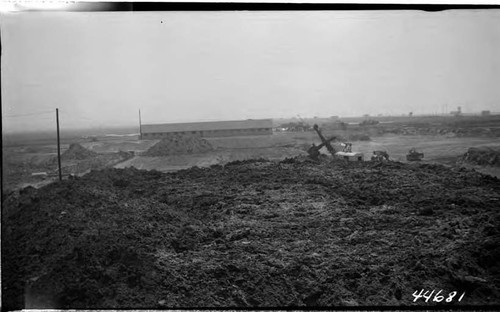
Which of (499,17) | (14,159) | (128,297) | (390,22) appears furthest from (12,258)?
(499,17)

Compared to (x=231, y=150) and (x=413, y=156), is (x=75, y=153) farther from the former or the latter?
(x=413, y=156)

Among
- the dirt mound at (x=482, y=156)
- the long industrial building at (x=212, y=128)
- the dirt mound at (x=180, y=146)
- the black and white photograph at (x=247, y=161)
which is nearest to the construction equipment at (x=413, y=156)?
the black and white photograph at (x=247, y=161)

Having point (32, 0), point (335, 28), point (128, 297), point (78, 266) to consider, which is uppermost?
point (32, 0)

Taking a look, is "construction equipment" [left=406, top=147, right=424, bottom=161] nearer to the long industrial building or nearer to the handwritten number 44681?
the handwritten number 44681

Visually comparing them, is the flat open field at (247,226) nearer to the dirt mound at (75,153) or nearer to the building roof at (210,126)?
the dirt mound at (75,153)

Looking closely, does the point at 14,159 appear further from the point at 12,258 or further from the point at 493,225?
the point at 493,225
